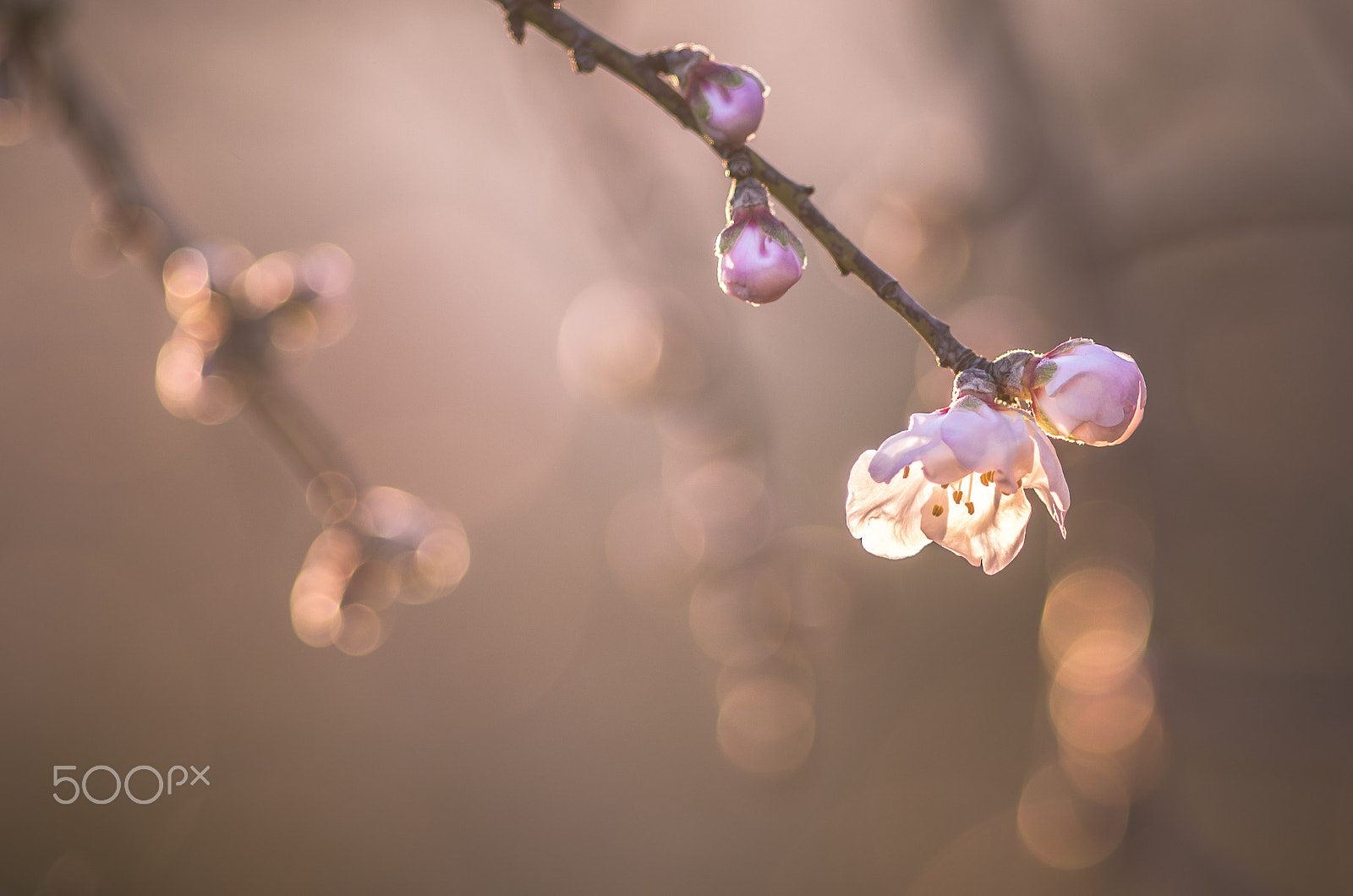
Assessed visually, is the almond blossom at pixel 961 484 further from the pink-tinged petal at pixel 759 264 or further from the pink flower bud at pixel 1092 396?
the pink-tinged petal at pixel 759 264

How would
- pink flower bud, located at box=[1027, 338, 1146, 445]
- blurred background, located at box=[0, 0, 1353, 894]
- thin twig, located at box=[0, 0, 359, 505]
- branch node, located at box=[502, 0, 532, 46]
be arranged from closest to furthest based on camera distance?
pink flower bud, located at box=[1027, 338, 1146, 445] → branch node, located at box=[502, 0, 532, 46] → thin twig, located at box=[0, 0, 359, 505] → blurred background, located at box=[0, 0, 1353, 894]

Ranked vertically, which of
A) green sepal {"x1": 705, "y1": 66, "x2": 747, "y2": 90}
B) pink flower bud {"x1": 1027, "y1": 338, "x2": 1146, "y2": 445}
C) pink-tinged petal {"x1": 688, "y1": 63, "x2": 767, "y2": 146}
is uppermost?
green sepal {"x1": 705, "y1": 66, "x2": 747, "y2": 90}

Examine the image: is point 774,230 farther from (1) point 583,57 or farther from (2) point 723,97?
(1) point 583,57

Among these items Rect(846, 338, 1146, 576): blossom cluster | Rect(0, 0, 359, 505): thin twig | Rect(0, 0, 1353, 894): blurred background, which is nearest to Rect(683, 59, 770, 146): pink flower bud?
Rect(846, 338, 1146, 576): blossom cluster

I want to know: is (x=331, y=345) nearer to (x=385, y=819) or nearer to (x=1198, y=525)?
(x=385, y=819)

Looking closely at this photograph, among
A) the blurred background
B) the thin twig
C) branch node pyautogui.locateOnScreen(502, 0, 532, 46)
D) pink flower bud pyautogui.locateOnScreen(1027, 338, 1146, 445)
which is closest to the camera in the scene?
pink flower bud pyautogui.locateOnScreen(1027, 338, 1146, 445)

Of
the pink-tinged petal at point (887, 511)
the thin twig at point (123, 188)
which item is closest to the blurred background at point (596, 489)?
the thin twig at point (123, 188)

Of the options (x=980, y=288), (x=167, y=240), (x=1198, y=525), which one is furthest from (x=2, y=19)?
(x=1198, y=525)

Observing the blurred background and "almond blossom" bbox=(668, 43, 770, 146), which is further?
the blurred background

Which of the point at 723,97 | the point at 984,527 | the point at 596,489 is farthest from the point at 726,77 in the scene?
the point at 596,489

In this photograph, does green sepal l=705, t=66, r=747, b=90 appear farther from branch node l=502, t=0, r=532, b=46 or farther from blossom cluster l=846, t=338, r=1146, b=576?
blossom cluster l=846, t=338, r=1146, b=576
